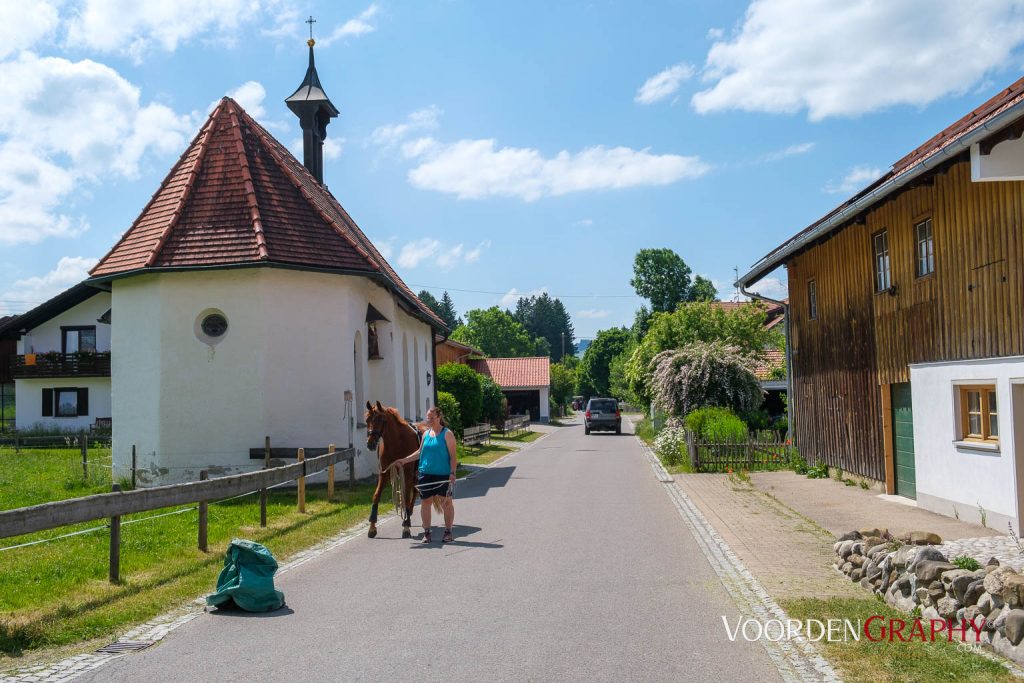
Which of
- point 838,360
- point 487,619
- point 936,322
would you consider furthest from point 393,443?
point 838,360

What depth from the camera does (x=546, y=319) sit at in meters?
147

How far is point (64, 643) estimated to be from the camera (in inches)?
264

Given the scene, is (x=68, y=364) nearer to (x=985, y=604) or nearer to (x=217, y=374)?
(x=217, y=374)

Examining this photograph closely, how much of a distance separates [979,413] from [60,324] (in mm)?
42425

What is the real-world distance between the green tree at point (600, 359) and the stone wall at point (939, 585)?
309ft

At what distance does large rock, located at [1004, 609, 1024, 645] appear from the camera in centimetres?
581

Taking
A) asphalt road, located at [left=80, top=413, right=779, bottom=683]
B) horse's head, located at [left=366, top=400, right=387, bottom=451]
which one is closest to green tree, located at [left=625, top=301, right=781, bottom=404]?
horse's head, located at [left=366, top=400, right=387, bottom=451]

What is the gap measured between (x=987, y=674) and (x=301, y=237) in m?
16.3

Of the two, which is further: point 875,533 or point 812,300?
point 812,300

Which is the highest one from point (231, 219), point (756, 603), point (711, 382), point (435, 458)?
point (231, 219)

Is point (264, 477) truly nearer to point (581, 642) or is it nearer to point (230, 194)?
point (581, 642)

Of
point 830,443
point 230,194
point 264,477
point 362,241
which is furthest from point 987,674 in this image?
point 362,241

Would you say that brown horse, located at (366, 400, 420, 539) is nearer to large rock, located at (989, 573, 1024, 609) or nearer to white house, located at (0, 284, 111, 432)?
large rock, located at (989, 573, 1024, 609)

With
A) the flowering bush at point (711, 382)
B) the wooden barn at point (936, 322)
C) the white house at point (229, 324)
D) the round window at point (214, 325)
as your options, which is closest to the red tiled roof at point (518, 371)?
the flowering bush at point (711, 382)
